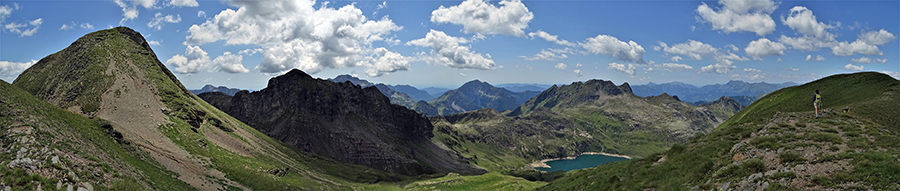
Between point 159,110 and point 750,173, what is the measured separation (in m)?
161

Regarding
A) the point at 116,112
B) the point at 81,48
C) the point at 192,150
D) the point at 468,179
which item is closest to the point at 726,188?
the point at 468,179

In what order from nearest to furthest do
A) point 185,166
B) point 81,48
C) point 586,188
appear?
point 586,188
point 185,166
point 81,48

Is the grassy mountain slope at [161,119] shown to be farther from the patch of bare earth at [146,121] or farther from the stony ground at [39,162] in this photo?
the stony ground at [39,162]

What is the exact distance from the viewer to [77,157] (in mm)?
40219

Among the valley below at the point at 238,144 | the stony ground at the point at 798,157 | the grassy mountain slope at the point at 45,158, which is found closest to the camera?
the stony ground at the point at 798,157

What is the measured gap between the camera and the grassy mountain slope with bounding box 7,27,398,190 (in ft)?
317

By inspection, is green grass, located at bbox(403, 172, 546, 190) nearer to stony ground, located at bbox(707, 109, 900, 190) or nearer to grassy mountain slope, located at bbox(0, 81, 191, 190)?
stony ground, located at bbox(707, 109, 900, 190)

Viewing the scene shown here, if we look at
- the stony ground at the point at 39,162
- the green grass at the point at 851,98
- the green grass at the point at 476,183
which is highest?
the green grass at the point at 851,98

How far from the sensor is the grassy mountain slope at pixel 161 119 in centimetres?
9675

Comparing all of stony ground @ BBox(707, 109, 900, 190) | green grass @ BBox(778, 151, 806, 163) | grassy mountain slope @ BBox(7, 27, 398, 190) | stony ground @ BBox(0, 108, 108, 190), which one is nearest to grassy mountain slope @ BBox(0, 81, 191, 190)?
stony ground @ BBox(0, 108, 108, 190)

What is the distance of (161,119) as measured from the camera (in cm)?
12062

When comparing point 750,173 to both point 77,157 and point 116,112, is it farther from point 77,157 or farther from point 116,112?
point 116,112

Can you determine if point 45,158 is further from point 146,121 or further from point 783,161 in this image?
point 146,121

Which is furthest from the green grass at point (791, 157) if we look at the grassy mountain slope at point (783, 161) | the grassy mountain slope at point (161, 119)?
the grassy mountain slope at point (161, 119)
